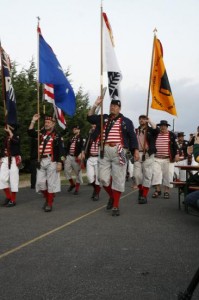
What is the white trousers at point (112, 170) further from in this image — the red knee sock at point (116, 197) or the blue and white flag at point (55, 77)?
the blue and white flag at point (55, 77)

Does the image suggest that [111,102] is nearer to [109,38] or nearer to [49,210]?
[109,38]

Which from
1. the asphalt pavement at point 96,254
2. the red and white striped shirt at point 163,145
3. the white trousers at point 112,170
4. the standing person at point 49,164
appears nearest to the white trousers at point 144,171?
the red and white striped shirt at point 163,145

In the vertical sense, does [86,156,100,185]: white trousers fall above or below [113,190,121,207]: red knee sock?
above

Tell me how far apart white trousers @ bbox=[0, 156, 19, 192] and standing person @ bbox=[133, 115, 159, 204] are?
285 centimetres

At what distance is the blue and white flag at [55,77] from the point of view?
9.80 meters

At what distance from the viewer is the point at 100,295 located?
352 centimetres

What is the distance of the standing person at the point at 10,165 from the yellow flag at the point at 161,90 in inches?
130

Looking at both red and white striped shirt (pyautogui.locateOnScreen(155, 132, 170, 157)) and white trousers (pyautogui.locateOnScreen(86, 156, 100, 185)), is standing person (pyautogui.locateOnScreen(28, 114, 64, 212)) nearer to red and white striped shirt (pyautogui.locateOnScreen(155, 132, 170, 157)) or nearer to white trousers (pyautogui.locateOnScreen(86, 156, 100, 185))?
white trousers (pyautogui.locateOnScreen(86, 156, 100, 185))

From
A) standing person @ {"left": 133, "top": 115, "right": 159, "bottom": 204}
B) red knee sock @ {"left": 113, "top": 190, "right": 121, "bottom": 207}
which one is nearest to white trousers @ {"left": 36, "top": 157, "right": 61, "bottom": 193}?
red knee sock @ {"left": 113, "top": 190, "right": 121, "bottom": 207}

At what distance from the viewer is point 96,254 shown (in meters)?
4.90

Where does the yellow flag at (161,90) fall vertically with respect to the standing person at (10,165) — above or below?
above

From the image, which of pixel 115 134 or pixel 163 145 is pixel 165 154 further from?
pixel 115 134

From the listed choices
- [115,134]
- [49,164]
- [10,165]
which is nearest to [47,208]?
[49,164]

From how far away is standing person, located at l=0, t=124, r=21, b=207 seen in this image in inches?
370
